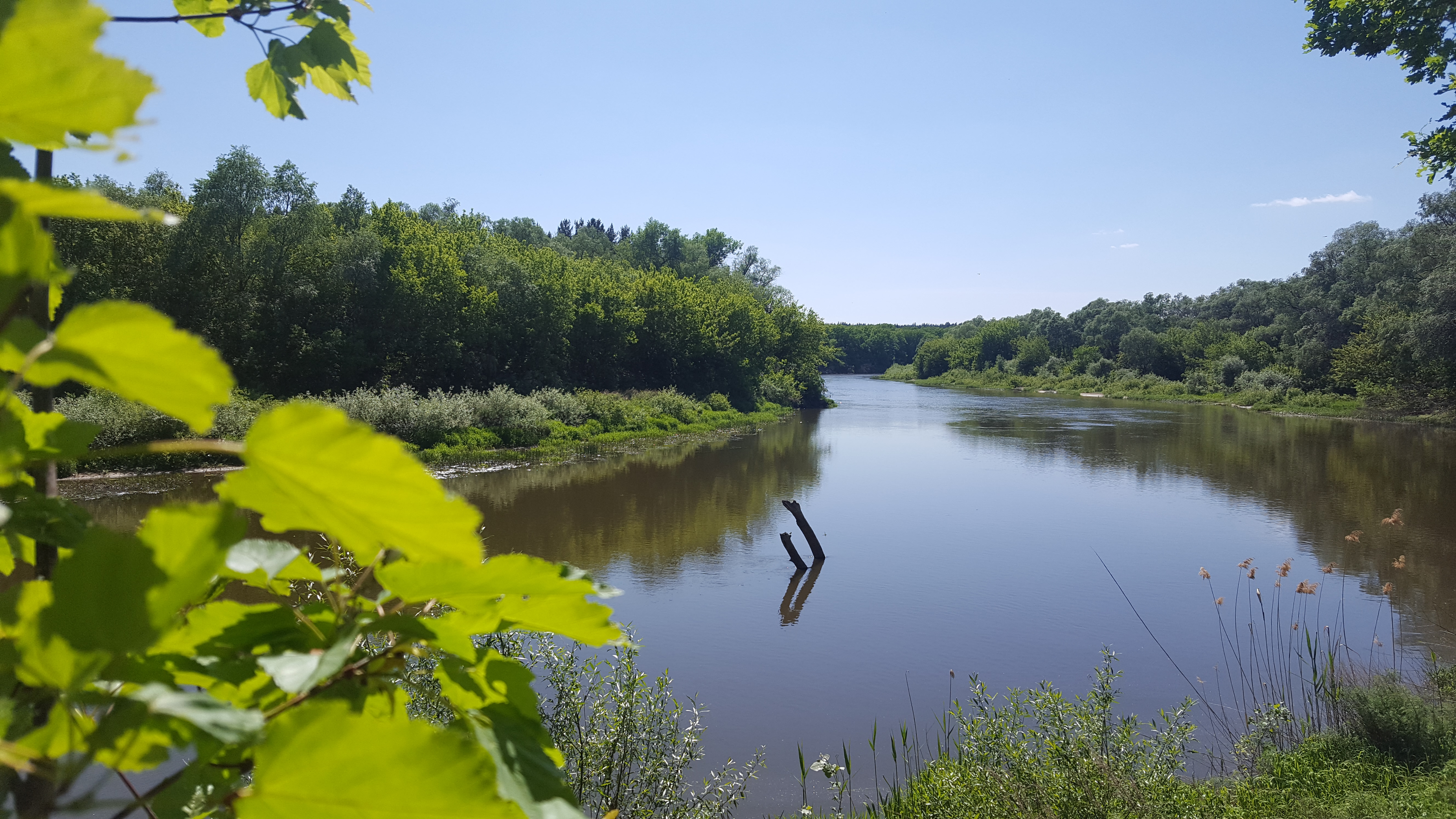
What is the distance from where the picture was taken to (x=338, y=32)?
970 mm

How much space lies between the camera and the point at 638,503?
1530cm

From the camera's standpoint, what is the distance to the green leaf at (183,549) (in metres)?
0.32

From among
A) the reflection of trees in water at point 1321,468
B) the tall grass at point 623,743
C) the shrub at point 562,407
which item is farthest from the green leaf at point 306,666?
the shrub at point 562,407

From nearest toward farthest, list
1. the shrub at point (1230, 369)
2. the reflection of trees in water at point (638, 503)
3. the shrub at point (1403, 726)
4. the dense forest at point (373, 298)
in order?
the shrub at point (1403, 726)
the reflection of trees in water at point (638, 503)
the dense forest at point (373, 298)
the shrub at point (1230, 369)

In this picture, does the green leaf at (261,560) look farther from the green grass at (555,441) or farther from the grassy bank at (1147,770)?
the green grass at (555,441)

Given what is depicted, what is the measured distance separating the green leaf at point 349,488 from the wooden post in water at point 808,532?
11.5 metres

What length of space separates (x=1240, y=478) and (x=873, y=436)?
39.5 feet

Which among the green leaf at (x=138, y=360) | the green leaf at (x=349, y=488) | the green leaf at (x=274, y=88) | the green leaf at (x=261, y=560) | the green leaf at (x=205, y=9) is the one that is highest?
the green leaf at (x=205, y=9)

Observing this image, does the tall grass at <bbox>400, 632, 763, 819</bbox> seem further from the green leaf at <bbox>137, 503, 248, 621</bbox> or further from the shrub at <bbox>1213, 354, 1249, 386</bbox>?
the shrub at <bbox>1213, 354, 1249, 386</bbox>

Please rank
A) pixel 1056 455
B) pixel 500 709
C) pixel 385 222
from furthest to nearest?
pixel 385 222, pixel 1056 455, pixel 500 709

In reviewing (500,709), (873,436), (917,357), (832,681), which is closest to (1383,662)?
(832,681)

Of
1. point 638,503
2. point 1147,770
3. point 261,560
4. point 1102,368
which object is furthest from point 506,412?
point 1102,368

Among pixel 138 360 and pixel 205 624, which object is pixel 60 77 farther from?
pixel 205 624

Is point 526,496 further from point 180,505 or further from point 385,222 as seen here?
point 385,222
